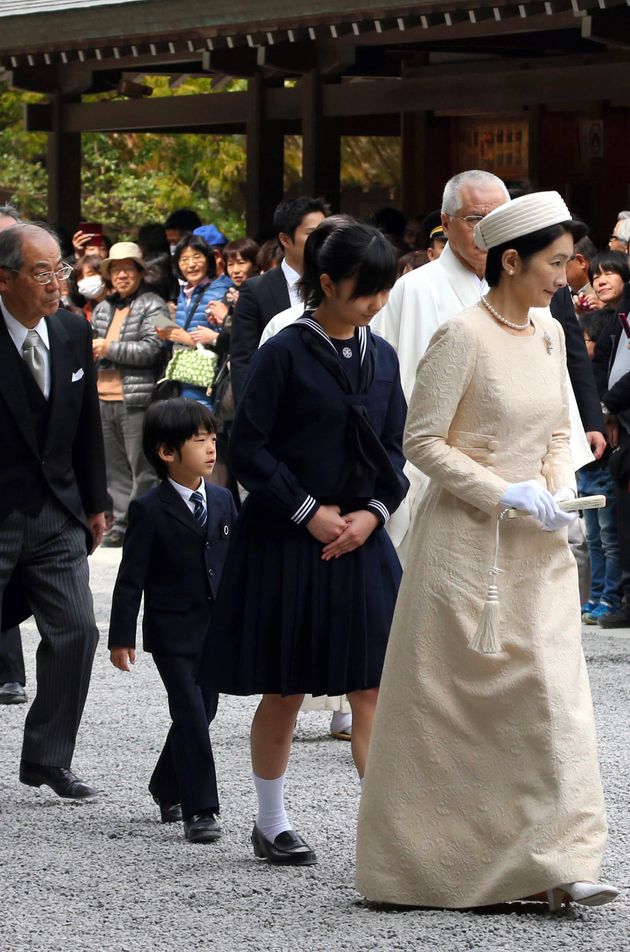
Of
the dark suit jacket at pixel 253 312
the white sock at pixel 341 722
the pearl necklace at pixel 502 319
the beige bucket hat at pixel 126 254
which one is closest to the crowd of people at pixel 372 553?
the pearl necklace at pixel 502 319

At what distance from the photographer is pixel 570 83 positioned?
12.5m

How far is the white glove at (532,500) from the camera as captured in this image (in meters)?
4.00

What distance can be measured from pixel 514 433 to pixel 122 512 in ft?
26.1

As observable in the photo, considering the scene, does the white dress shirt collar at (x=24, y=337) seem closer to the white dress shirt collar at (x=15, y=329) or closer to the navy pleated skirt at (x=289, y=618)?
the white dress shirt collar at (x=15, y=329)

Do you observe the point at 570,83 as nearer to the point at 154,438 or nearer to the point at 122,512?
the point at 122,512

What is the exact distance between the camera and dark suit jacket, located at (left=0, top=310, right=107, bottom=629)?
5383 millimetres

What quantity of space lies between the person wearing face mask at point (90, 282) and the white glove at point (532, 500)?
8602 mm

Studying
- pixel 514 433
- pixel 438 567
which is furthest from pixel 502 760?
pixel 514 433

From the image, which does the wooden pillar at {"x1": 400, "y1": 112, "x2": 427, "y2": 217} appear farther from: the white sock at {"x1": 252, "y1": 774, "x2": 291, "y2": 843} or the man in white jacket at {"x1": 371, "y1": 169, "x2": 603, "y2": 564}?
the white sock at {"x1": 252, "y1": 774, "x2": 291, "y2": 843}

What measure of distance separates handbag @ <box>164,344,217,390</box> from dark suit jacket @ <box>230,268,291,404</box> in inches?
122

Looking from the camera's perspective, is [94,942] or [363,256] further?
[363,256]

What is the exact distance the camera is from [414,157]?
1681 centimetres

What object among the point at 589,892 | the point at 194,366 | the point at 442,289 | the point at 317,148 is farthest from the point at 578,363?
the point at 317,148

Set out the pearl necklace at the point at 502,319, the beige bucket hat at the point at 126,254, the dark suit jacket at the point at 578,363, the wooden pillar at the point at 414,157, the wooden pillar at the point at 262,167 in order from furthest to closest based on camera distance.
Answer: the wooden pillar at the point at 414,157, the wooden pillar at the point at 262,167, the beige bucket hat at the point at 126,254, the dark suit jacket at the point at 578,363, the pearl necklace at the point at 502,319
